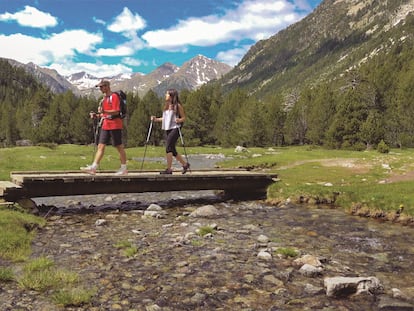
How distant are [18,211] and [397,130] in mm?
97617

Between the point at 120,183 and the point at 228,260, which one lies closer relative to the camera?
the point at 228,260

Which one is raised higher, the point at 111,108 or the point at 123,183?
the point at 111,108

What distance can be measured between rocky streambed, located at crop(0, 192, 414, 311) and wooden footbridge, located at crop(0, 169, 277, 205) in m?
1.10

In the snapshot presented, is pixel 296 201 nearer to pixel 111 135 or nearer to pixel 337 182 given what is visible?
pixel 337 182

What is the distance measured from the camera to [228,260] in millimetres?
9812

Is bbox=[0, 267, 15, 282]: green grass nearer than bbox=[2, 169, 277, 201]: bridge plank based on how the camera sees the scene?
Yes

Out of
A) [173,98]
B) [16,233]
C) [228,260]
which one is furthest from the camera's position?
[173,98]

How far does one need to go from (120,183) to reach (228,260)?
9.52 meters

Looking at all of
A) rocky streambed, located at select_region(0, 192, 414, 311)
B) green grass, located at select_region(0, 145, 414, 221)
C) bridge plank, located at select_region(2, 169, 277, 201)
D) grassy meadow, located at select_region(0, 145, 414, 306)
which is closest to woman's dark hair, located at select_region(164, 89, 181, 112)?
bridge plank, located at select_region(2, 169, 277, 201)

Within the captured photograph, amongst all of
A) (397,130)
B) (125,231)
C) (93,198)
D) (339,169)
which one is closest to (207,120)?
(397,130)

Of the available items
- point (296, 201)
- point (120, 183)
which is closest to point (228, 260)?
point (120, 183)

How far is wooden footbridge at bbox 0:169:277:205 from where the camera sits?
617 inches

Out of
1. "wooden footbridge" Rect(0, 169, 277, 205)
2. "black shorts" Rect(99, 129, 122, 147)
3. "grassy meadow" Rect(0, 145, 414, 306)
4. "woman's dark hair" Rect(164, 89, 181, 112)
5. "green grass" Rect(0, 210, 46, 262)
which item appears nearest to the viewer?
"grassy meadow" Rect(0, 145, 414, 306)

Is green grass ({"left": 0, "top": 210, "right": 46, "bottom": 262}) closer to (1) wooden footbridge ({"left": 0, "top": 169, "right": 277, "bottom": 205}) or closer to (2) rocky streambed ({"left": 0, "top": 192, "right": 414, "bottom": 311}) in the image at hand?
(2) rocky streambed ({"left": 0, "top": 192, "right": 414, "bottom": 311})
